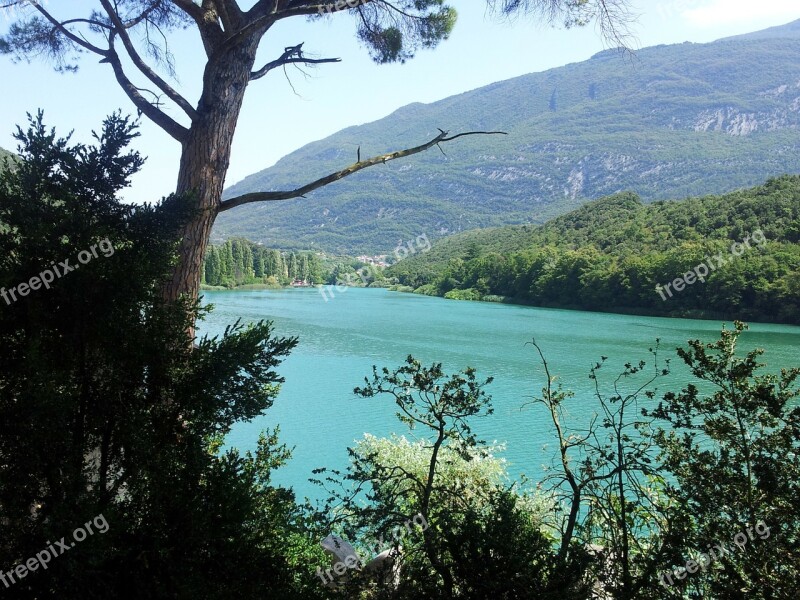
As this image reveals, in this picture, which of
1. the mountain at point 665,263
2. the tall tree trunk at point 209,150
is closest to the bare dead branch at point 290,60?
the tall tree trunk at point 209,150

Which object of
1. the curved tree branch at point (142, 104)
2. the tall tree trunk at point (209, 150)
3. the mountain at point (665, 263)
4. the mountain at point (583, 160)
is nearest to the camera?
the tall tree trunk at point (209, 150)

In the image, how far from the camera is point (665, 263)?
3659 centimetres

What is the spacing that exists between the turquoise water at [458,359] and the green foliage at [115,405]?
8.43 ft

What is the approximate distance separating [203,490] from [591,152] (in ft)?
574

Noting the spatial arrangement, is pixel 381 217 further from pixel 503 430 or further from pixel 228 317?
pixel 503 430

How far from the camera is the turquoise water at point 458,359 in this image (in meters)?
10.4

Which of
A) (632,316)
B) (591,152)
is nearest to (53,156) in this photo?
(632,316)

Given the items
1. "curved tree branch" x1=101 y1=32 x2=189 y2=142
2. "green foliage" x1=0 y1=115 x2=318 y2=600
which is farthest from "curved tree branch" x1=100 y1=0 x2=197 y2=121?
"green foliage" x1=0 y1=115 x2=318 y2=600

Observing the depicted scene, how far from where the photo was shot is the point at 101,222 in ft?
6.70

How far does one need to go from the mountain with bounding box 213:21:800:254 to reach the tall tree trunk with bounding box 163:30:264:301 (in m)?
115

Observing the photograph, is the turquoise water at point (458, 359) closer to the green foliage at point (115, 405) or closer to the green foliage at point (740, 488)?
the green foliage at point (740, 488)

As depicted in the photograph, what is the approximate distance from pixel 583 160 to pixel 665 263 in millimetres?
133651

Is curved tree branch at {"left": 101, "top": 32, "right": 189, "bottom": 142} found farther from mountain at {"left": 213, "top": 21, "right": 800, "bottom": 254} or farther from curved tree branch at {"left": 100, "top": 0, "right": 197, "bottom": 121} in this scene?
mountain at {"left": 213, "top": 21, "right": 800, "bottom": 254}

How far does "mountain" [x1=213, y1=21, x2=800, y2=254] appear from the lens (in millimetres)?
123375
